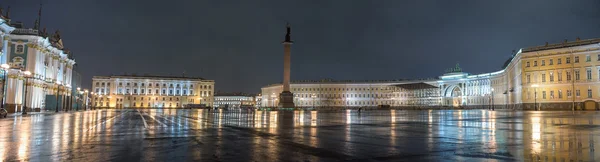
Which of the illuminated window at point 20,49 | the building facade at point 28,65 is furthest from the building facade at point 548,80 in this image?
the illuminated window at point 20,49

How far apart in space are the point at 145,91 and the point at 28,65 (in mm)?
105623

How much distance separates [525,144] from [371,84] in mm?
165477

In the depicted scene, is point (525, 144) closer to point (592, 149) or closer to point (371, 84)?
point (592, 149)

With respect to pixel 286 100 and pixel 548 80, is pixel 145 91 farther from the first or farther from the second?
pixel 548 80

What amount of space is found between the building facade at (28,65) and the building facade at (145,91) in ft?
277

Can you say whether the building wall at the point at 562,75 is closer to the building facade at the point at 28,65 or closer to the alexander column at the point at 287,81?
the alexander column at the point at 287,81

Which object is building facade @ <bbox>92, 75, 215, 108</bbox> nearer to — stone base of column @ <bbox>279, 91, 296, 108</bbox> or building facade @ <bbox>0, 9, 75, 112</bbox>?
building facade @ <bbox>0, 9, 75, 112</bbox>

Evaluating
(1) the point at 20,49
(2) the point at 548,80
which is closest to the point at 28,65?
(1) the point at 20,49

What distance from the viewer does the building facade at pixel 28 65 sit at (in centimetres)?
4547

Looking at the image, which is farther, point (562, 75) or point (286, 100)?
point (286, 100)

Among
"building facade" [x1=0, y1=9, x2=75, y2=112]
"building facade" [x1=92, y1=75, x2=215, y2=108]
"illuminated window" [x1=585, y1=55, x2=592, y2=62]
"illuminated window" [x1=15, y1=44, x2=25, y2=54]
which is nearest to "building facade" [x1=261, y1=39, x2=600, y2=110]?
"illuminated window" [x1=585, y1=55, x2=592, y2=62]

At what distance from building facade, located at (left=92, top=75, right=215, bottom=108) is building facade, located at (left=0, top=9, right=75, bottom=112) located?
8439 cm

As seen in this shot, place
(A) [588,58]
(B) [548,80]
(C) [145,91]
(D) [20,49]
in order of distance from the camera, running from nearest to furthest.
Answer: (D) [20,49] → (A) [588,58] → (B) [548,80] → (C) [145,91]

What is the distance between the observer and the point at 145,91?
154m
